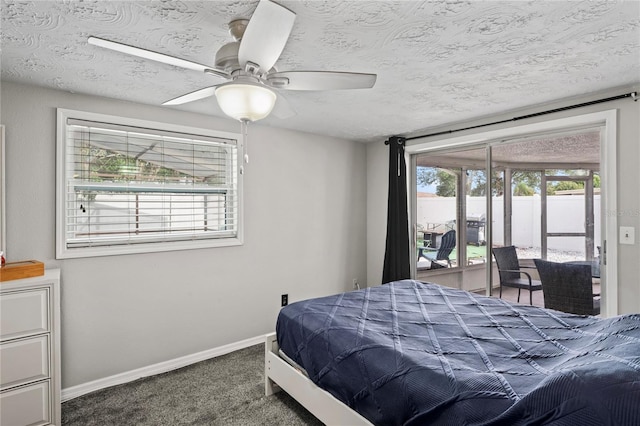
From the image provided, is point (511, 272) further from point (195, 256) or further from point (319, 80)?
point (195, 256)

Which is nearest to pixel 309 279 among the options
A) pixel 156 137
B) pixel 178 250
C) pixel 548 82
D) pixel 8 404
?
pixel 178 250

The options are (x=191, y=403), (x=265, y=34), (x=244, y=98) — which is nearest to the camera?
(x=265, y=34)

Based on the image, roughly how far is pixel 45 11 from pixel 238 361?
9.21 feet

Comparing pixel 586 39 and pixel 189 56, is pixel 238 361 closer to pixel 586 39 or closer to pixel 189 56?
pixel 189 56

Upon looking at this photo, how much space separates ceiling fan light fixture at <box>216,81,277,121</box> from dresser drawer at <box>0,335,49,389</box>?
1925 mm

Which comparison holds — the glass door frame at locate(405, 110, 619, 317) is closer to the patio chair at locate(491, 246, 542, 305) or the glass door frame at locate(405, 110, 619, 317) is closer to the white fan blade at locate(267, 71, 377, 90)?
the patio chair at locate(491, 246, 542, 305)

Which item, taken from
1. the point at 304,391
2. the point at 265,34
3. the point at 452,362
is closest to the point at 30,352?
the point at 304,391

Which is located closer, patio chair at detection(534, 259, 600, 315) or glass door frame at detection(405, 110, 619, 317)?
glass door frame at detection(405, 110, 619, 317)

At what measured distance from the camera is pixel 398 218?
4.03 m

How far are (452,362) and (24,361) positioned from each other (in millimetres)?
2478

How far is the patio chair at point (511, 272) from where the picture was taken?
3226mm

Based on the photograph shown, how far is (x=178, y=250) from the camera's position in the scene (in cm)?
304

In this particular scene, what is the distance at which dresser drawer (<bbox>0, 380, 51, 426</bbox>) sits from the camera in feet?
6.50

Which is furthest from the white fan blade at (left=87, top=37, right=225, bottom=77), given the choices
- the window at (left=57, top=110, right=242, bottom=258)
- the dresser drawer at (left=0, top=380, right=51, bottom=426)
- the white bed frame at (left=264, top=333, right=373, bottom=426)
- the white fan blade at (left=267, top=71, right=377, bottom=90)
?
the dresser drawer at (left=0, top=380, right=51, bottom=426)
